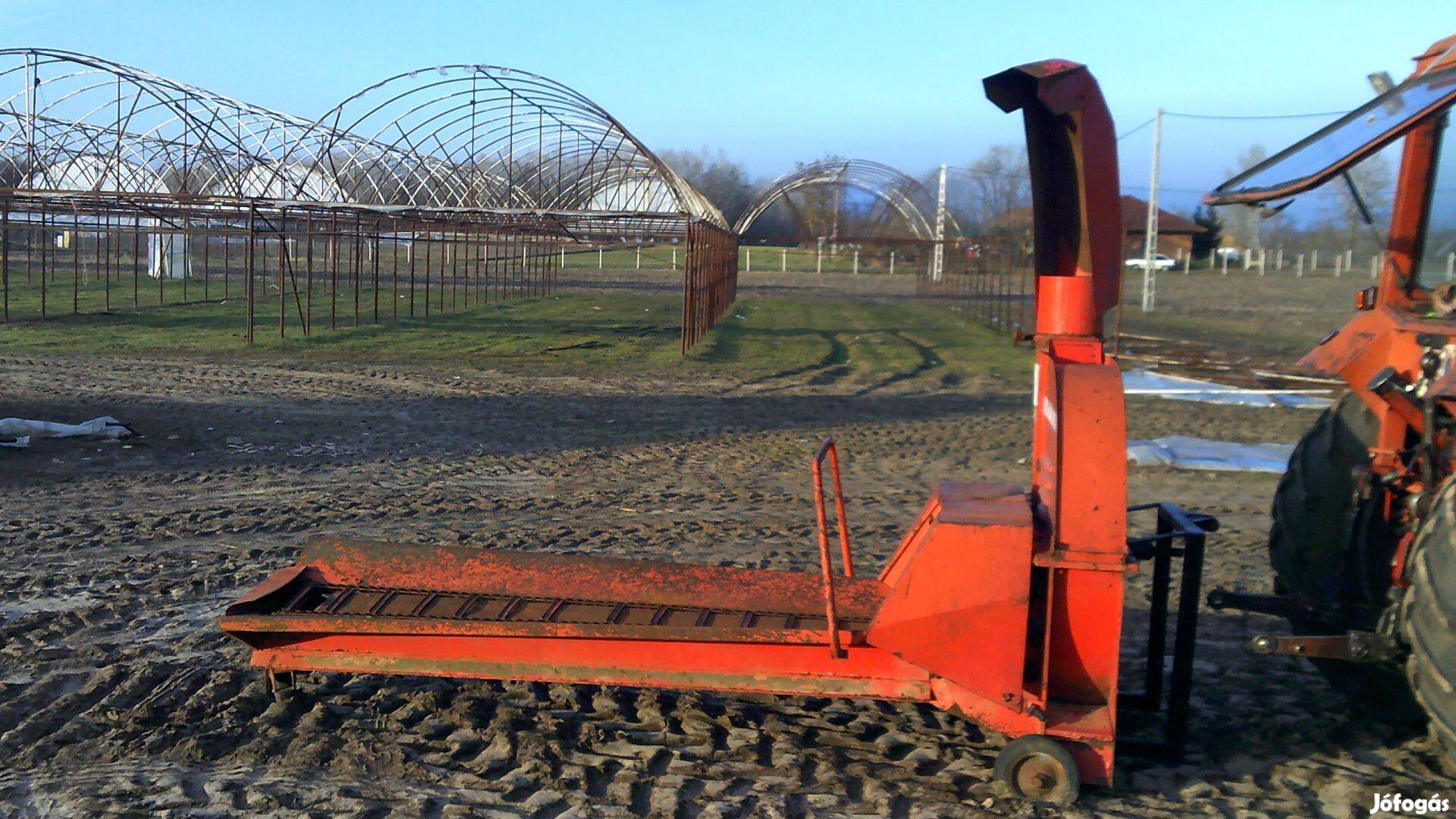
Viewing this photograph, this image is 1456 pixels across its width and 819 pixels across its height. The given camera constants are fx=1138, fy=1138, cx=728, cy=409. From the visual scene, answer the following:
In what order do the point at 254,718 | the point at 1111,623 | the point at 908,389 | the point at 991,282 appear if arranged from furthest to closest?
1. the point at 991,282
2. the point at 908,389
3. the point at 254,718
4. the point at 1111,623

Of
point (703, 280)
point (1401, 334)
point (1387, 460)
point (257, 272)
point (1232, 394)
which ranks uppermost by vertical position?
point (257, 272)

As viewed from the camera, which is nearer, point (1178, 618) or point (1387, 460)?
point (1178, 618)

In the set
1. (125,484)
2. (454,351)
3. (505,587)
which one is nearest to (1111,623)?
(505,587)

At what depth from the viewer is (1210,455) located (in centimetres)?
974

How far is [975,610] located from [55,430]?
863 centimetres

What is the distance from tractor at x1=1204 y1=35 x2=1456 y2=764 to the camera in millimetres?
3211

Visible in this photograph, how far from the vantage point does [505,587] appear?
4234mm

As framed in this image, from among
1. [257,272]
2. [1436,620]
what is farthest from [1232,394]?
[257,272]

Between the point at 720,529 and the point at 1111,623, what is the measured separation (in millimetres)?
3860

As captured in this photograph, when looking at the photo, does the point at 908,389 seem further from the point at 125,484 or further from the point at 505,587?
the point at 505,587

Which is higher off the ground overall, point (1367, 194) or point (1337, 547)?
point (1367, 194)

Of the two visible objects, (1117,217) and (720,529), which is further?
(720,529)

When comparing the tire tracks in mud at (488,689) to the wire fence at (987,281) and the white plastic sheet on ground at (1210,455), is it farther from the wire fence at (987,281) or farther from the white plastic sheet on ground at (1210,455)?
the wire fence at (987,281)

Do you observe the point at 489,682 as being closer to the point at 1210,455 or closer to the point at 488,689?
the point at 488,689
